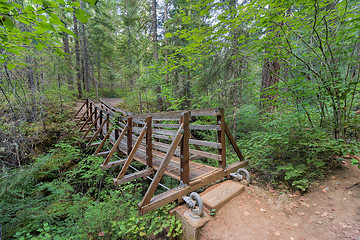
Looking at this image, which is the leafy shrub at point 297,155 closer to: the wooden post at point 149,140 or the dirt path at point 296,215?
the dirt path at point 296,215

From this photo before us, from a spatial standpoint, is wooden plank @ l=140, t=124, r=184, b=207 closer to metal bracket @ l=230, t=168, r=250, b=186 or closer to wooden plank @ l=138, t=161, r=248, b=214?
wooden plank @ l=138, t=161, r=248, b=214

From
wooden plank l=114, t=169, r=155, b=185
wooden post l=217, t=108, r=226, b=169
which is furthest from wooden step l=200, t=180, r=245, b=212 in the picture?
wooden plank l=114, t=169, r=155, b=185

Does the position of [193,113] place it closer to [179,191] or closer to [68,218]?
[179,191]

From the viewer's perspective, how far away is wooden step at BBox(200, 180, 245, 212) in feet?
8.99

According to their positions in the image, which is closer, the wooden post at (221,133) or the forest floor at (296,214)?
the forest floor at (296,214)

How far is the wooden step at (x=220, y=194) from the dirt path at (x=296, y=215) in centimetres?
11

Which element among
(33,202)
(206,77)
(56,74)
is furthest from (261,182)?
(56,74)

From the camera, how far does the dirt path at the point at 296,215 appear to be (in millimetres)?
2254

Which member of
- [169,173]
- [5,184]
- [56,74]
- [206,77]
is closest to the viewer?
[5,184]

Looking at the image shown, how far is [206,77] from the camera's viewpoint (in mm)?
7039

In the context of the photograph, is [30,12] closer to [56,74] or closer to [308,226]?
[308,226]

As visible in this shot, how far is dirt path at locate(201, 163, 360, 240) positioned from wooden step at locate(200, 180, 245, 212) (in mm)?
113

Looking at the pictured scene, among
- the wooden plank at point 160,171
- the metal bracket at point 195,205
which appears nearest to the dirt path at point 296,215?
the metal bracket at point 195,205

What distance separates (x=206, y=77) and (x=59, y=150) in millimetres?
7252
